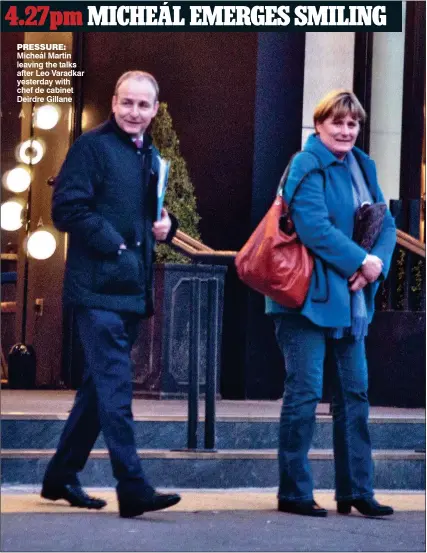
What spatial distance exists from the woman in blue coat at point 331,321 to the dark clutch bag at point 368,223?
3cm

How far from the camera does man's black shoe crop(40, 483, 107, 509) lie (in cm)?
582

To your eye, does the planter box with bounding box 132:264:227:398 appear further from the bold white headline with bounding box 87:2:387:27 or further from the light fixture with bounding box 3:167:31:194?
the bold white headline with bounding box 87:2:387:27

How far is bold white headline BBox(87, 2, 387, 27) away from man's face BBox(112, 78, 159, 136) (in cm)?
27

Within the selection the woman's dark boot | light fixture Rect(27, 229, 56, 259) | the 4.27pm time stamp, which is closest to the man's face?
the 4.27pm time stamp

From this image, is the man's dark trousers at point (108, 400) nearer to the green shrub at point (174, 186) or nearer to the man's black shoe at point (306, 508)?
the man's black shoe at point (306, 508)

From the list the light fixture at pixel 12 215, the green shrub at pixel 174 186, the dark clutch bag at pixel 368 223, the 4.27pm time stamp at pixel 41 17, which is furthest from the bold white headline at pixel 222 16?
the light fixture at pixel 12 215

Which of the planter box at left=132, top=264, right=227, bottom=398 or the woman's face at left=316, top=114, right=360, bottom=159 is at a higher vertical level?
the woman's face at left=316, top=114, right=360, bottom=159

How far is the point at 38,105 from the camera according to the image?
1137cm

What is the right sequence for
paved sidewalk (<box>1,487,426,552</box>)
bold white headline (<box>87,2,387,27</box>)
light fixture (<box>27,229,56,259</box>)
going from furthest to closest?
light fixture (<box>27,229,56,259</box>)
bold white headline (<box>87,2,387,27</box>)
paved sidewalk (<box>1,487,426,552</box>)

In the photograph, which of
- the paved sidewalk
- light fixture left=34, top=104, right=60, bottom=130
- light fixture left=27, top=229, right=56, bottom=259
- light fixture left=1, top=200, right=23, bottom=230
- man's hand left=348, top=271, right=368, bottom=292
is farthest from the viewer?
light fixture left=1, top=200, right=23, bottom=230

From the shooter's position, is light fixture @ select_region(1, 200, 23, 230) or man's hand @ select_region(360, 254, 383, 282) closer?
man's hand @ select_region(360, 254, 383, 282)

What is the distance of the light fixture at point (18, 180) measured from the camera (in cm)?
1127

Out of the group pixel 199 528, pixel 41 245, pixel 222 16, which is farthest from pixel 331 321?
pixel 41 245

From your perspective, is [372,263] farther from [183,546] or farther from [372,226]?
[183,546]
